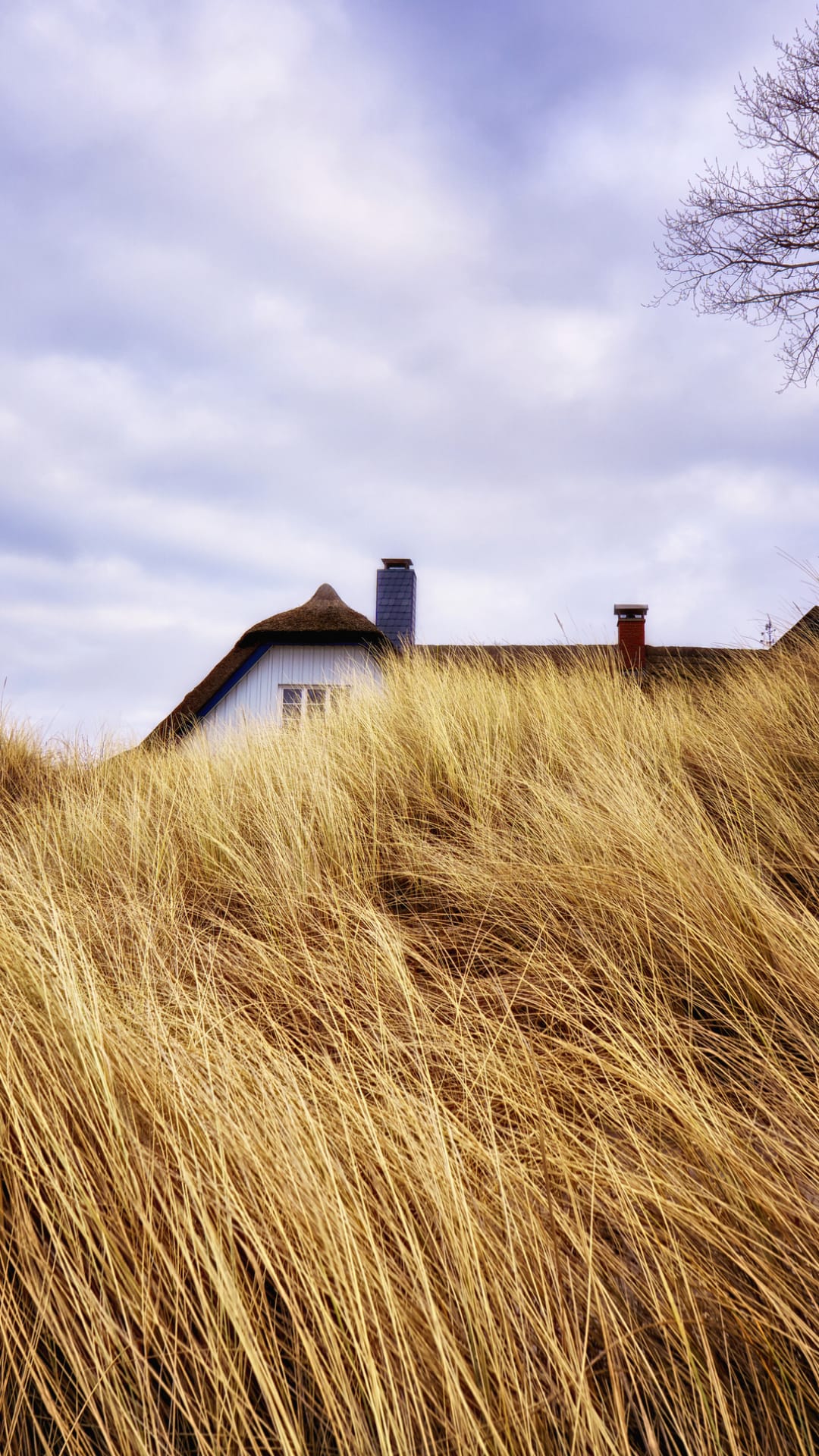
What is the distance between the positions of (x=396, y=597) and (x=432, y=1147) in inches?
510

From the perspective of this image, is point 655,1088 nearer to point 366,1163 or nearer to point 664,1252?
point 664,1252

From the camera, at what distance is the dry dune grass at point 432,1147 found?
1.11 m

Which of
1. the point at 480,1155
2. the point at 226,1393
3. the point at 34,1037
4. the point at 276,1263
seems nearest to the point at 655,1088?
the point at 480,1155

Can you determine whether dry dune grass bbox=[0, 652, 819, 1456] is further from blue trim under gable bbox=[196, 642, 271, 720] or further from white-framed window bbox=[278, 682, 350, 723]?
blue trim under gable bbox=[196, 642, 271, 720]

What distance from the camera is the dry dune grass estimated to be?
1109 millimetres

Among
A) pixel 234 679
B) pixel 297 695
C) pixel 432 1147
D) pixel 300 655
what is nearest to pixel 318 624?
pixel 300 655

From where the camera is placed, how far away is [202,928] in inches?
110

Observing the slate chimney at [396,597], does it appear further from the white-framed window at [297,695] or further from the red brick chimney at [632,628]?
the red brick chimney at [632,628]

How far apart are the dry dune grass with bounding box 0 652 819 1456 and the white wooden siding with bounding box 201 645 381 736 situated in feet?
31.4

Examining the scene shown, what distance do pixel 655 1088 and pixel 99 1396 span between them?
3.26ft

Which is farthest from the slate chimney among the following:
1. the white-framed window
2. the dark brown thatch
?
the dark brown thatch

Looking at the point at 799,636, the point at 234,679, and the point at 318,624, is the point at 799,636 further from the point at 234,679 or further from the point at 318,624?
the point at 234,679

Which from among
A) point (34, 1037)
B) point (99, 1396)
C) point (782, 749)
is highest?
point (782, 749)

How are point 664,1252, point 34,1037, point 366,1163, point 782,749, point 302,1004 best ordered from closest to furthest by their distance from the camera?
1. point 664,1252
2. point 366,1163
3. point 34,1037
4. point 302,1004
5. point 782,749
